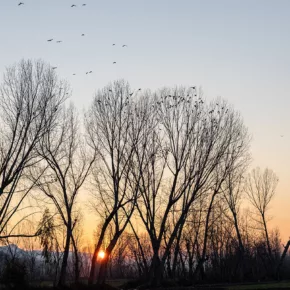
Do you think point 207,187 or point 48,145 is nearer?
point 48,145

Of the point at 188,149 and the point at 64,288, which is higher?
the point at 188,149

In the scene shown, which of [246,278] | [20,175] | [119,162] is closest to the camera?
[20,175]

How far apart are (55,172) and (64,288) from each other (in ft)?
23.6

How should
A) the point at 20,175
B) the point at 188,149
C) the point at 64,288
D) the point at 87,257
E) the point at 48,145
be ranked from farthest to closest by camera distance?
the point at 87,257
the point at 188,149
the point at 48,145
the point at 64,288
the point at 20,175

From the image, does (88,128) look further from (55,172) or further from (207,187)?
(207,187)

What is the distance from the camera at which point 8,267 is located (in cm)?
2619

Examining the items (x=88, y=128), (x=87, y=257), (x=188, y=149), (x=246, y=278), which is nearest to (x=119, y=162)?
(x=88, y=128)

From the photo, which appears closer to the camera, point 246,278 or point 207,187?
point 207,187

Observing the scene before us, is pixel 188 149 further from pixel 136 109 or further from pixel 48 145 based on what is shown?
pixel 48 145

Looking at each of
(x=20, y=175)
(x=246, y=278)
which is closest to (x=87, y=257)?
(x=246, y=278)

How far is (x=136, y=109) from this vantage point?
2972 centimetres

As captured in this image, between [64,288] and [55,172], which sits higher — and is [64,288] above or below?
below

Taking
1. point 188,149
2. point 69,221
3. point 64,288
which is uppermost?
point 188,149

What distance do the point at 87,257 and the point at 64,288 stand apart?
4249 inches
